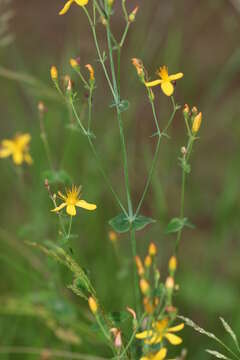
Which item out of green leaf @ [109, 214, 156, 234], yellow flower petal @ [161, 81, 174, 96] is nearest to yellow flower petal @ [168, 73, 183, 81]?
yellow flower petal @ [161, 81, 174, 96]

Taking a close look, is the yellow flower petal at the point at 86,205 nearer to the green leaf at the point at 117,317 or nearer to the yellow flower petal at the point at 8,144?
the green leaf at the point at 117,317

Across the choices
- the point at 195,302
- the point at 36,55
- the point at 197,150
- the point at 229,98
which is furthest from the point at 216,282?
the point at 36,55

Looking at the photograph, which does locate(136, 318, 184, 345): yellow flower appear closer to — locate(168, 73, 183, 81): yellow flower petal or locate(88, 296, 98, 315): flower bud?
locate(88, 296, 98, 315): flower bud

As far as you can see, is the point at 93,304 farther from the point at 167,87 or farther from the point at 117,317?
the point at 167,87

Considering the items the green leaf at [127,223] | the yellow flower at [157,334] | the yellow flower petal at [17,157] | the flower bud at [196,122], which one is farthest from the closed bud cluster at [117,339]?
the yellow flower petal at [17,157]

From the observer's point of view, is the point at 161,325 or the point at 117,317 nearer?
the point at 161,325

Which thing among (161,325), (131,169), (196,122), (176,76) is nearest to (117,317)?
(161,325)
